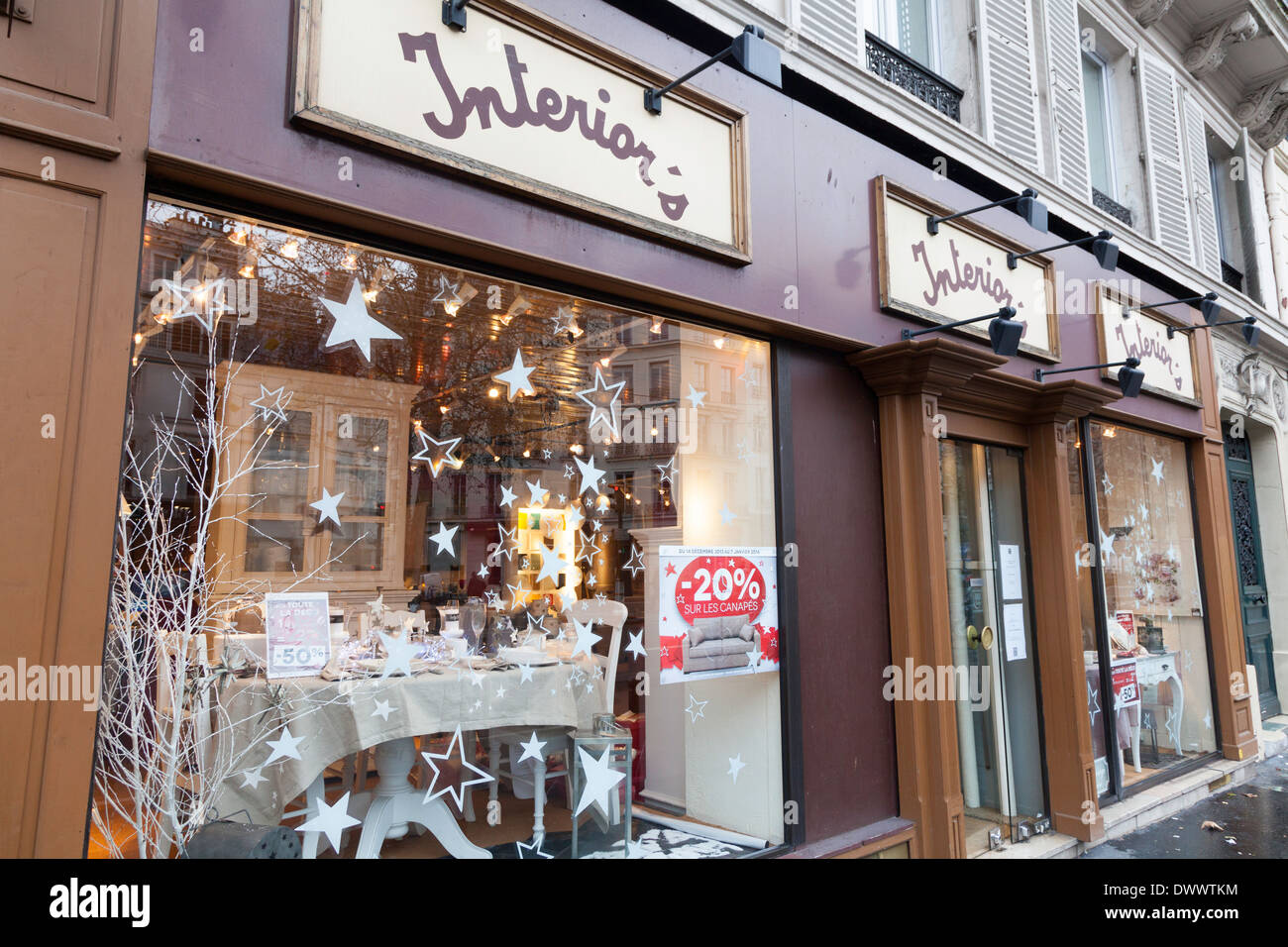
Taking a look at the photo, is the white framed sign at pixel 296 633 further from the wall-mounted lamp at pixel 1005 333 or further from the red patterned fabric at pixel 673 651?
the wall-mounted lamp at pixel 1005 333

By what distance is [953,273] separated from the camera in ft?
17.4

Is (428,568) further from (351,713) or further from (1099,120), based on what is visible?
(1099,120)

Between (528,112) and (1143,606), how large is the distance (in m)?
6.86

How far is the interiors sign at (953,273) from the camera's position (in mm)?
4828

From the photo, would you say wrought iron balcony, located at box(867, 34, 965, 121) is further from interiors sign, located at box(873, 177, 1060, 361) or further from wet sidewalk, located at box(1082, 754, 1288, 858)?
wet sidewalk, located at box(1082, 754, 1288, 858)

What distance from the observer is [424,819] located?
336 centimetres

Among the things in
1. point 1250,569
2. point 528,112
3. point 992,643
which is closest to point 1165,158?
point 1250,569

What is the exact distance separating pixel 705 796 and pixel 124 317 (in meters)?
3.58

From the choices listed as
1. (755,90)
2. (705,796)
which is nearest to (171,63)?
(755,90)

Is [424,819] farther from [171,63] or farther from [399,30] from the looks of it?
[399,30]

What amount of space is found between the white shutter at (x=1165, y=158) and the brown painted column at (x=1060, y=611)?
3415 mm

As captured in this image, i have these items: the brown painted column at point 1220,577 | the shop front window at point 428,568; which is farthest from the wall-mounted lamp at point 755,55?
the brown painted column at point 1220,577

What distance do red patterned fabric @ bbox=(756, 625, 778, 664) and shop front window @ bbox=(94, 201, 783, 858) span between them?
0.04 ft

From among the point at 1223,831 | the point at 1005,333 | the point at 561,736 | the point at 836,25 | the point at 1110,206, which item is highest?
the point at 1110,206
